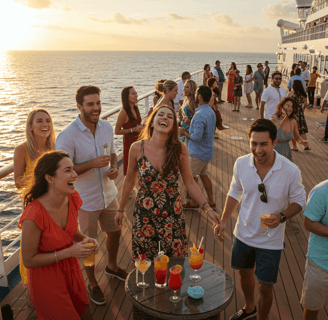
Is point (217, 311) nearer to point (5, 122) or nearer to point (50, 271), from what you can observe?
point (50, 271)

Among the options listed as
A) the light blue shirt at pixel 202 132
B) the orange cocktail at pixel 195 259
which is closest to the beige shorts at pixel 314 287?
the orange cocktail at pixel 195 259

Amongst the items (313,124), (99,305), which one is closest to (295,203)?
(99,305)

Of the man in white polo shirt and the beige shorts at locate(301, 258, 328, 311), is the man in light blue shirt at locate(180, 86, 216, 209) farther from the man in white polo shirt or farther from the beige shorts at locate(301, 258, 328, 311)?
the beige shorts at locate(301, 258, 328, 311)

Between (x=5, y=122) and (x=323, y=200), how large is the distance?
33.9m

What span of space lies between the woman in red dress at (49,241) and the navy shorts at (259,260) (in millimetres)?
1126

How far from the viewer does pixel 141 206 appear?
2.47m

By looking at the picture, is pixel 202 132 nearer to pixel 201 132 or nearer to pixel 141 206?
pixel 201 132

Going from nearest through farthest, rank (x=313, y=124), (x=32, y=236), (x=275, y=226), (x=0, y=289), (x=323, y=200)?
(x=32, y=236) < (x=323, y=200) < (x=275, y=226) < (x=0, y=289) < (x=313, y=124)

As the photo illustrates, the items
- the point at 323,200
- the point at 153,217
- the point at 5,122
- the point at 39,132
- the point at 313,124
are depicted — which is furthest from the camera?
the point at 5,122

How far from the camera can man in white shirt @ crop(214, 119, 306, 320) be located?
2.21 m

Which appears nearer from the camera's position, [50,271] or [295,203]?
[50,271]

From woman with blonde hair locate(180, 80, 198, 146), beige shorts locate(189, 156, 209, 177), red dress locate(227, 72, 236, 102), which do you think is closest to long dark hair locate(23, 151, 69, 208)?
beige shorts locate(189, 156, 209, 177)

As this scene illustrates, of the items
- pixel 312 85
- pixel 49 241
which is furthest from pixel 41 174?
pixel 312 85

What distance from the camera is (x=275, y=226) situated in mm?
2170
